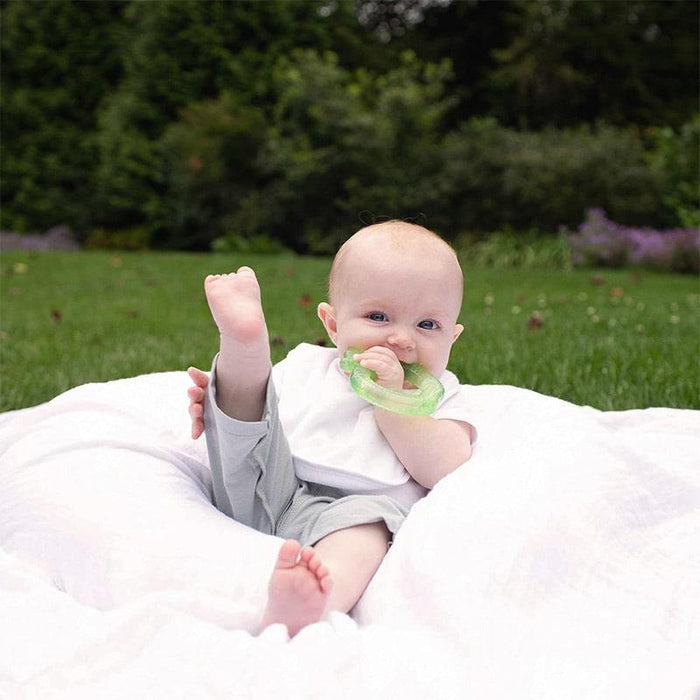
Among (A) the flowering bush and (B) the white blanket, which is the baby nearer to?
(B) the white blanket

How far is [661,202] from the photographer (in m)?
13.2

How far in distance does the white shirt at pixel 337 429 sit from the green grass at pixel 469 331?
0.30m

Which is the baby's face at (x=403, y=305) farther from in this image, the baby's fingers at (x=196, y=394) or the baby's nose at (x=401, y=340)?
the baby's fingers at (x=196, y=394)

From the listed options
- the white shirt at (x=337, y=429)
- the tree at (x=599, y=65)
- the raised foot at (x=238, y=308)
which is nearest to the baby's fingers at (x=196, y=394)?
the raised foot at (x=238, y=308)

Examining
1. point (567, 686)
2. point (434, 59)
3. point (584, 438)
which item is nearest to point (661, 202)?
point (434, 59)

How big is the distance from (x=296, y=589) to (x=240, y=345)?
57 cm

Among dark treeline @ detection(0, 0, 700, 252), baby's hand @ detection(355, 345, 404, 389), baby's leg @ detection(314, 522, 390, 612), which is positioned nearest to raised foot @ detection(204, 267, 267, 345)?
baby's hand @ detection(355, 345, 404, 389)

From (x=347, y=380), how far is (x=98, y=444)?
0.71 metres

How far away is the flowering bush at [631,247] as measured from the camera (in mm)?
10766

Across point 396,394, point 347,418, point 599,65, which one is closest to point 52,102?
point 599,65

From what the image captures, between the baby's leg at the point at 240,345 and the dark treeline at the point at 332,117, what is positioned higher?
the baby's leg at the point at 240,345

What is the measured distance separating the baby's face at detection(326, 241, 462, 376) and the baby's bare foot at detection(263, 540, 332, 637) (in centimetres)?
71

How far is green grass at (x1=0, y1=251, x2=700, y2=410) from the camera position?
13.0 feet

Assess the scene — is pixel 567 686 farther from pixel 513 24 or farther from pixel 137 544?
pixel 513 24
